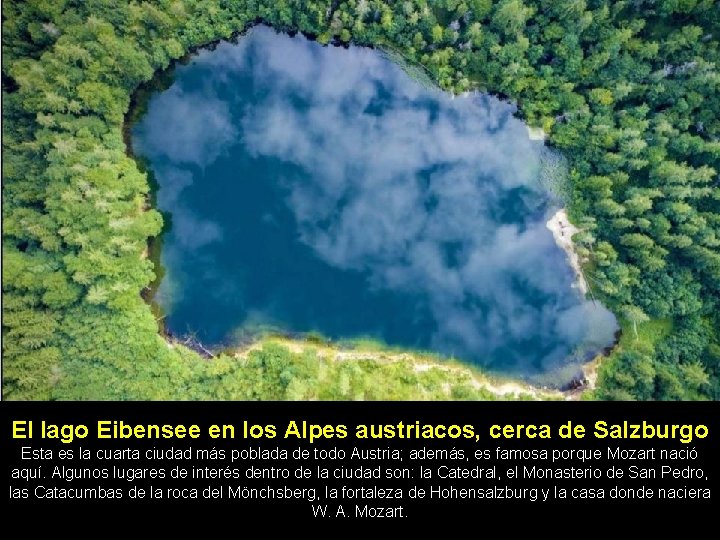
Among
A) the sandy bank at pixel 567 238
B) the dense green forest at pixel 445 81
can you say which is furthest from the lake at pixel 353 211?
the dense green forest at pixel 445 81

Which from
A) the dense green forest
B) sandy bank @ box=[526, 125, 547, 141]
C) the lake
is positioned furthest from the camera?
sandy bank @ box=[526, 125, 547, 141]

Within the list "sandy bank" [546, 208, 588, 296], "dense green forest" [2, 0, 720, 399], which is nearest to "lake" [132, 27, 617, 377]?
"sandy bank" [546, 208, 588, 296]

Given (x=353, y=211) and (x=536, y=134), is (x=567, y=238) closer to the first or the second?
(x=536, y=134)

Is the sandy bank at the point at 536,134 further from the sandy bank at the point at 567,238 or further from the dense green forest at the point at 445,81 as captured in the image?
the sandy bank at the point at 567,238

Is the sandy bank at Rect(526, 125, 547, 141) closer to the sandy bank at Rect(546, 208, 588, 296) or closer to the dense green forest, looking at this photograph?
the dense green forest

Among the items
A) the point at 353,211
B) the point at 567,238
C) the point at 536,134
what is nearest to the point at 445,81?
the point at 536,134
